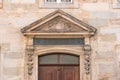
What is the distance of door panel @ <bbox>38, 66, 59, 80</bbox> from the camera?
1540 cm

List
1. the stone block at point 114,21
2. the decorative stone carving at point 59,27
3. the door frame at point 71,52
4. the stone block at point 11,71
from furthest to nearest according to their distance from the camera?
1. the stone block at point 114,21
2. the decorative stone carving at point 59,27
3. the door frame at point 71,52
4. the stone block at point 11,71

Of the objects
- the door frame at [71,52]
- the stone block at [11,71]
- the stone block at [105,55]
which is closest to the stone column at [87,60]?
the door frame at [71,52]

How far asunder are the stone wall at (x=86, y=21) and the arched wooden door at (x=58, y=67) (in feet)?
2.20

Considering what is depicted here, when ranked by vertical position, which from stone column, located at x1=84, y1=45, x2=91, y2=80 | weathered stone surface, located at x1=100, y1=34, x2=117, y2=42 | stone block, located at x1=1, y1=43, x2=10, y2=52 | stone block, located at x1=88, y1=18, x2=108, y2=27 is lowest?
stone column, located at x1=84, y1=45, x2=91, y2=80

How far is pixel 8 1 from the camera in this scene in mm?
15633

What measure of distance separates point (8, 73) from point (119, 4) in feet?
15.5

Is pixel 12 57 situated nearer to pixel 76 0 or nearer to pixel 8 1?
pixel 8 1

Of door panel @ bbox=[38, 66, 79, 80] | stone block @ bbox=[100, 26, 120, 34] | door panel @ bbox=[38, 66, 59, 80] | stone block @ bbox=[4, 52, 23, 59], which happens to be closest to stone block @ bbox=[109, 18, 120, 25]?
stone block @ bbox=[100, 26, 120, 34]

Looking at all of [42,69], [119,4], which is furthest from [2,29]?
[119,4]

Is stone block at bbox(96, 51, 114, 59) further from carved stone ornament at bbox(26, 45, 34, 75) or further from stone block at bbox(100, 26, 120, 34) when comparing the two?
carved stone ornament at bbox(26, 45, 34, 75)

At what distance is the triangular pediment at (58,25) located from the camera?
1525 cm

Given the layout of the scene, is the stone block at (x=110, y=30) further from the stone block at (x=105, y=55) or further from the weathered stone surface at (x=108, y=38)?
the stone block at (x=105, y=55)

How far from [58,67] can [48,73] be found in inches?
16.7

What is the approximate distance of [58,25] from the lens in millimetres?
15469
